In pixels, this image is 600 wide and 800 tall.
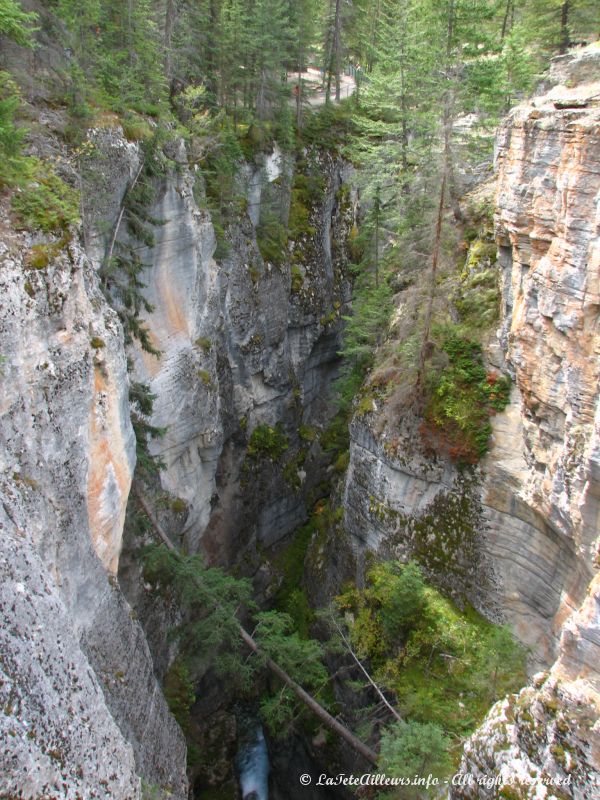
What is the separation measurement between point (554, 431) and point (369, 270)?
43.8 ft

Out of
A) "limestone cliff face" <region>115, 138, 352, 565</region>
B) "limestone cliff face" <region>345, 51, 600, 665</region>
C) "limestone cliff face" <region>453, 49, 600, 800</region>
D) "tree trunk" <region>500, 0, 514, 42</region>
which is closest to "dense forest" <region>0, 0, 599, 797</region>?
"limestone cliff face" <region>345, 51, 600, 665</region>

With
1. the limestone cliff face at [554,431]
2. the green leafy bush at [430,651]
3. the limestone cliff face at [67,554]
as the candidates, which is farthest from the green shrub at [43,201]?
the green leafy bush at [430,651]

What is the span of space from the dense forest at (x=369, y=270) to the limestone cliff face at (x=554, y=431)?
168 cm

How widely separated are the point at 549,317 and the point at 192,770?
18.2 metres

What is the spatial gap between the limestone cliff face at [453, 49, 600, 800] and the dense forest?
5.52 ft

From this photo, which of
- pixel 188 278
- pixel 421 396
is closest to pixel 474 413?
pixel 421 396

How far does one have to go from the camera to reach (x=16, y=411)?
8.64 meters

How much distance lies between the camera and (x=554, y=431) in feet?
41.4

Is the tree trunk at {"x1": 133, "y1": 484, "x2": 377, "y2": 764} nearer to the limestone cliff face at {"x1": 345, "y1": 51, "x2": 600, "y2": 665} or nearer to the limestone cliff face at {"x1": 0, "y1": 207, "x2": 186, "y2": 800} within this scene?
the limestone cliff face at {"x1": 0, "y1": 207, "x2": 186, "y2": 800}

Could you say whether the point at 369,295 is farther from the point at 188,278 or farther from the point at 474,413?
the point at 474,413

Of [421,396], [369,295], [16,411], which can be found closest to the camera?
[16,411]

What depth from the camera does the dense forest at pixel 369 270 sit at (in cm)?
1321

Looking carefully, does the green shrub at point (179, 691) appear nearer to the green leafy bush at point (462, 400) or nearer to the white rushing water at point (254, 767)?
the white rushing water at point (254, 767)

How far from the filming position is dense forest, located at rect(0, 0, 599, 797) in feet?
43.3
